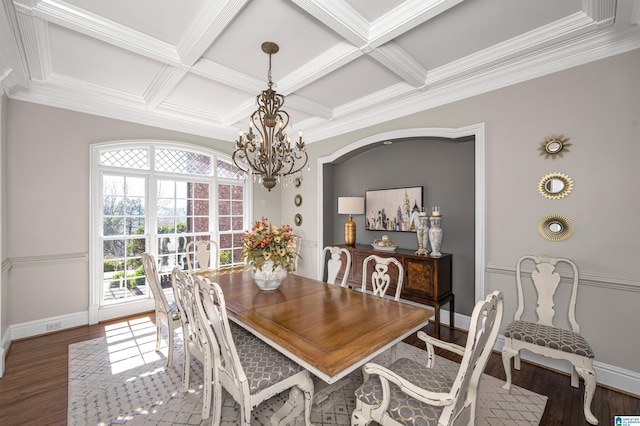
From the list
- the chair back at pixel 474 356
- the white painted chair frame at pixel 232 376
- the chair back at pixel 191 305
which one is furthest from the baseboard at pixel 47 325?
the chair back at pixel 474 356

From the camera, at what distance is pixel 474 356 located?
126cm

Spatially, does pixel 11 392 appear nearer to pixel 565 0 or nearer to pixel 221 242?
pixel 221 242

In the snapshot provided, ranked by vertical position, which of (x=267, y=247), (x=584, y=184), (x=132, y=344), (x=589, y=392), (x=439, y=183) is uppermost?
(x=439, y=183)

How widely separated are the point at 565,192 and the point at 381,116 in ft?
7.45

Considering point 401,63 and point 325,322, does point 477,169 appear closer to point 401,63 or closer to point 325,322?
point 401,63

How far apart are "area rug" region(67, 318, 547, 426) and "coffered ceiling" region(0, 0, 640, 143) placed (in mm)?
2868

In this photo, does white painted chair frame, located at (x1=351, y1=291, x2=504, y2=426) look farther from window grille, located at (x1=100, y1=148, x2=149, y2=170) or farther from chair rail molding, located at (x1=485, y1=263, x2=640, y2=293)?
window grille, located at (x1=100, y1=148, x2=149, y2=170)

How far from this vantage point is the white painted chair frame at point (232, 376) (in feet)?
5.15

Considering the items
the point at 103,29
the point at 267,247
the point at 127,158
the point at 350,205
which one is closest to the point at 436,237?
the point at 350,205

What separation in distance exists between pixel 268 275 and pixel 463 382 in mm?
1696

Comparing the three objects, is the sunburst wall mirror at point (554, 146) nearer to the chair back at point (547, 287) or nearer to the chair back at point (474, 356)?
the chair back at point (547, 287)

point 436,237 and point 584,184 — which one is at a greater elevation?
point 584,184

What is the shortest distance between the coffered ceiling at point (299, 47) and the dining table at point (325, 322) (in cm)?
217

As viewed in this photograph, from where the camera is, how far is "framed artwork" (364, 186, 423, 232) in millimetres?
4062
